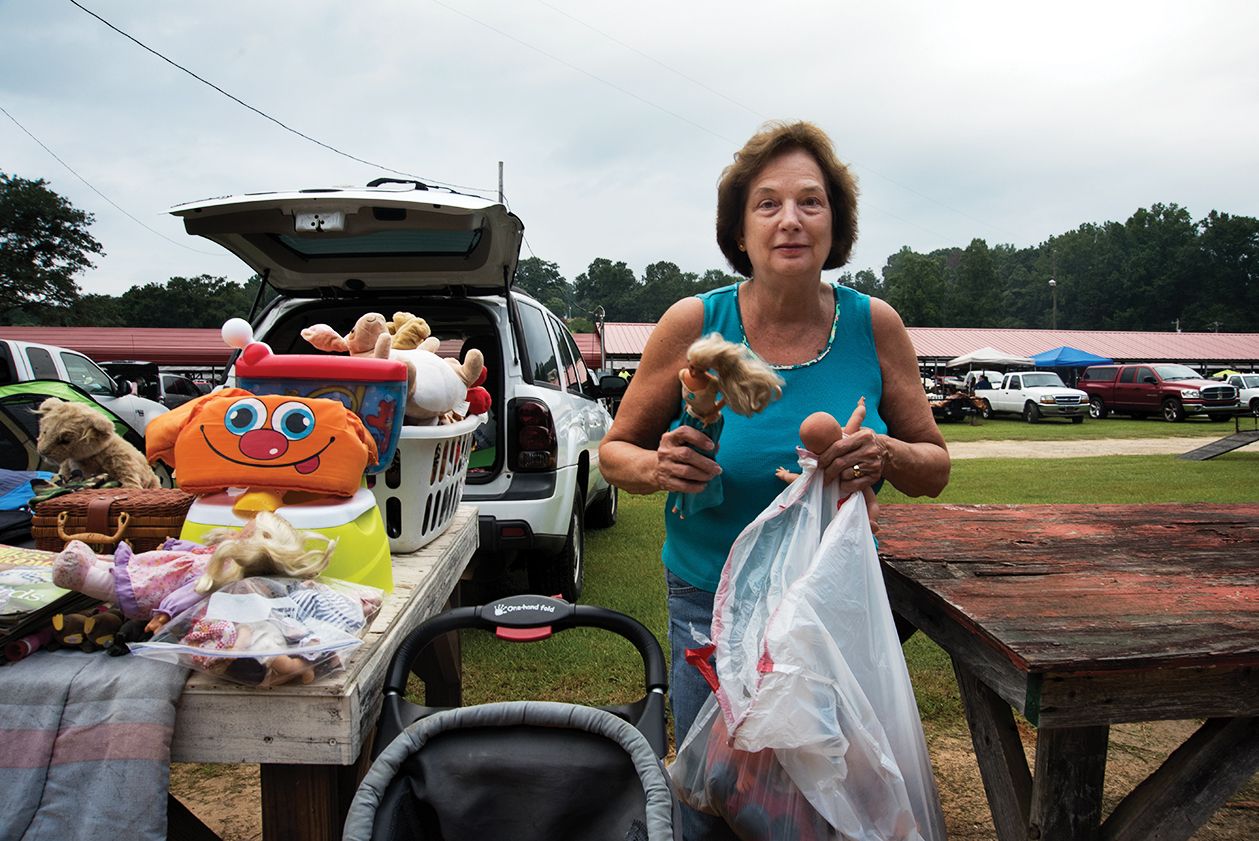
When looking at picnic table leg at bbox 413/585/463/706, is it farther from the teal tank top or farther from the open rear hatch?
the open rear hatch

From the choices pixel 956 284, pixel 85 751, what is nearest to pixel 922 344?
pixel 85 751

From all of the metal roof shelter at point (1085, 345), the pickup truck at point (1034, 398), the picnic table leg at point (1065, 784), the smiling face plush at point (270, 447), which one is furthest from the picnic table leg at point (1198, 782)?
the metal roof shelter at point (1085, 345)

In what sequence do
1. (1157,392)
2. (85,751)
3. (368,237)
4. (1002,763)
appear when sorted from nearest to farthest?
(85,751), (1002,763), (368,237), (1157,392)

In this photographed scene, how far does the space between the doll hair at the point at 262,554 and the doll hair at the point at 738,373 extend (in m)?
0.70

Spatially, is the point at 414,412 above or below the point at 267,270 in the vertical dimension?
below

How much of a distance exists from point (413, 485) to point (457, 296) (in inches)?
85.2

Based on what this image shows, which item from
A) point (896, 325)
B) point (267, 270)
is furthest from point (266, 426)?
point (267, 270)

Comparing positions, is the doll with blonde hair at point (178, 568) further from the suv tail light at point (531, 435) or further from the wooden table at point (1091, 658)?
the suv tail light at point (531, 435)

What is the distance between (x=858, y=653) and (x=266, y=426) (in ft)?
3.90

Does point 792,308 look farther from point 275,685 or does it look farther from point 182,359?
point 182,359

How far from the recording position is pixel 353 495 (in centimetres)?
152

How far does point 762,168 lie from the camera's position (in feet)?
5.51

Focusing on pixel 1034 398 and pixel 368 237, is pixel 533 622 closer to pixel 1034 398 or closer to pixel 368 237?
pixel 368 237

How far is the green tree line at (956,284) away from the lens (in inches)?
1628
